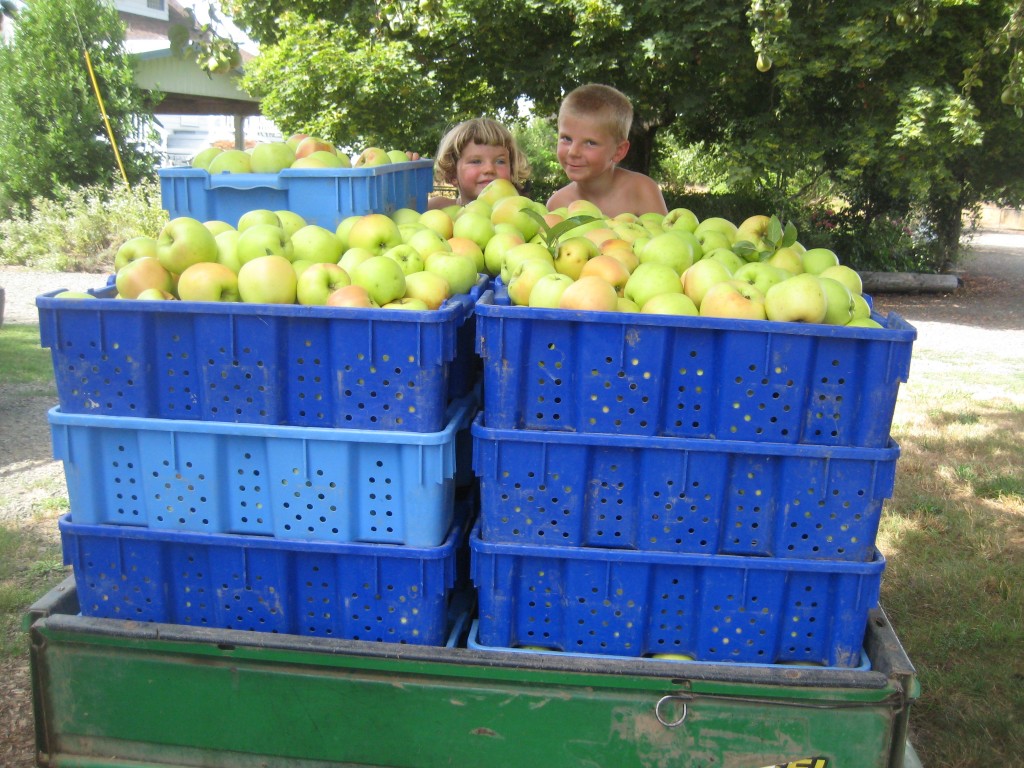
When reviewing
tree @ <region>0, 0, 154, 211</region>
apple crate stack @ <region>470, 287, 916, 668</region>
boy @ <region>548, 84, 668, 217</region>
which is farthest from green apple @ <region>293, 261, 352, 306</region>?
tree @ <region>0, 0, 154, 211</region>

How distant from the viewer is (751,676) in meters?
1.96

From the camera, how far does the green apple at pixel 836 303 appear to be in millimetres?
2066

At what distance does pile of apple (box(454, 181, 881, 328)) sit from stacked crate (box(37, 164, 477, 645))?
1.09ft

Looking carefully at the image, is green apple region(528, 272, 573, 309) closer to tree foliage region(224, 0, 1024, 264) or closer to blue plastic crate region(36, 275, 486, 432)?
blue plastic crate region(36, 275, 486, 432)

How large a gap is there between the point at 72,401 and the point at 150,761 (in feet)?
2.76

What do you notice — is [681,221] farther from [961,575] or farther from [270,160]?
[961,575]

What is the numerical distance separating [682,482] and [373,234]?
107 cm

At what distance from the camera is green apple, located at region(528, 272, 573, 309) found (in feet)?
6.79

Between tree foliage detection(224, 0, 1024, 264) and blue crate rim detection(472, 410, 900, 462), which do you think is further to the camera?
tree foliage detection(224, 0, 1024, 264)

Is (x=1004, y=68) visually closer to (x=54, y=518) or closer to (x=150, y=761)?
(x=54, y=518)

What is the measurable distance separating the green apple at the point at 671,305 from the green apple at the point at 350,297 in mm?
638

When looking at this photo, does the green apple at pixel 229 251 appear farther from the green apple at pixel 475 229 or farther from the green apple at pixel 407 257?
the green apple at pixel 475 229

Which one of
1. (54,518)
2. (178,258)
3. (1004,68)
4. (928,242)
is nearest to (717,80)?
(1004,68)

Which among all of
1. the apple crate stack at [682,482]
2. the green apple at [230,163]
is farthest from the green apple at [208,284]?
the green apple at [230,163]
